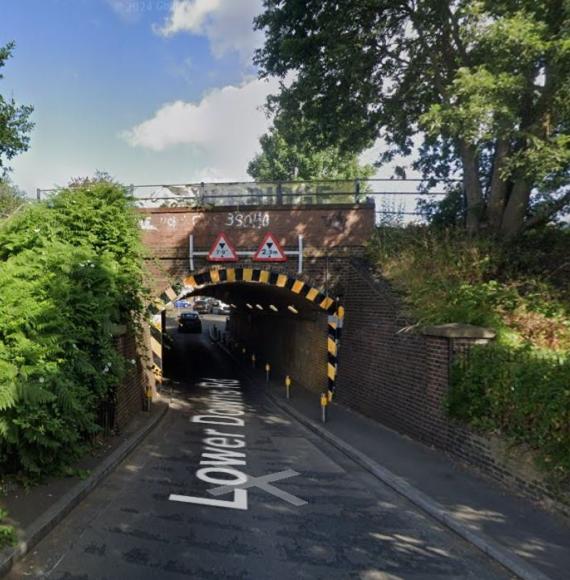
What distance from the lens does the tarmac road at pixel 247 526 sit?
16.5 ft

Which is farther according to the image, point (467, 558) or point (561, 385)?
point (561, 385)

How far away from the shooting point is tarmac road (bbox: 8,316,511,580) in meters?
5.02

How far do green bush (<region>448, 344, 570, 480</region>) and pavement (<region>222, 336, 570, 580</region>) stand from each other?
0.70 metres

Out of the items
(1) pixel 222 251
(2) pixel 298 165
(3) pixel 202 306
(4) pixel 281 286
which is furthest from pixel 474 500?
(3) pixel 202 306

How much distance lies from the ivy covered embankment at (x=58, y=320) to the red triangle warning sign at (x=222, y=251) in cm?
465

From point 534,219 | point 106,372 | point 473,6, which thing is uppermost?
point 473,6

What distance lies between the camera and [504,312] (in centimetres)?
982

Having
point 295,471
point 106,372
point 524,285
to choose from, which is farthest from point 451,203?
point 106,372

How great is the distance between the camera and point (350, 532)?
600cm

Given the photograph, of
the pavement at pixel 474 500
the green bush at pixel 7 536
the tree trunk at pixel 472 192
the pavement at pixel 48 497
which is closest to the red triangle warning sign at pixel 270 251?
the tree trunk at pixel 472 192

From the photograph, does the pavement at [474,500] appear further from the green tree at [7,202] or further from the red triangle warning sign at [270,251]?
the green tree at [7,202]

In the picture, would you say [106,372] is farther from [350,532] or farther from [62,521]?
[350,532]

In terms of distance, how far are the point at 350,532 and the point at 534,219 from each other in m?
9.76

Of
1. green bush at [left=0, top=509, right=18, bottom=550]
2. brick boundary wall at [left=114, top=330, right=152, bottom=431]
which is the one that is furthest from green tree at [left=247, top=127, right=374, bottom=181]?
green bush at [left=0, top=509, right=18, bottom=550]
